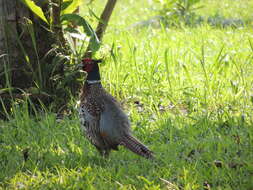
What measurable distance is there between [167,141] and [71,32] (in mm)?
1796

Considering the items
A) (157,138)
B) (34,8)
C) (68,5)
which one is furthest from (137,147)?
(68,5)

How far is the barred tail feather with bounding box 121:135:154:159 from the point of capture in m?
4.26

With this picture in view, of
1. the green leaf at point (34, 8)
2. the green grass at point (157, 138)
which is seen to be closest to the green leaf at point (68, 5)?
the green leaf at point (34, 8)

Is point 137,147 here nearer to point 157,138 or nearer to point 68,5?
point 157,138

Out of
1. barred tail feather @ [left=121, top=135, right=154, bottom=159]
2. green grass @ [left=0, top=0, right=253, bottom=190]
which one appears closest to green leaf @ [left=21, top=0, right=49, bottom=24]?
green grass @ [left=0, top=0, right=253, bottom=190]

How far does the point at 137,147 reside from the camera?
14.1ft

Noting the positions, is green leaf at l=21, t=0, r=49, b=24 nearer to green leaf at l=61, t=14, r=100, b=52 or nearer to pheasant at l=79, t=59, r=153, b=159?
green leaf at l=61, t=14, r=100, b=52

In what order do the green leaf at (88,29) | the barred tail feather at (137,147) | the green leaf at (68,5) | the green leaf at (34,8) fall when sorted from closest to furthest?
the barred tail feather at (137,147) → the green leaf at (34,8) → the green leaf at (88,29) → the green leaf at (68,5)

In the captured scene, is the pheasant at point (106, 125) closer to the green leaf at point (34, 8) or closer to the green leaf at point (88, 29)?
the green leaf at point (88, 29)

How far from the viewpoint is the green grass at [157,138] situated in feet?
13.3

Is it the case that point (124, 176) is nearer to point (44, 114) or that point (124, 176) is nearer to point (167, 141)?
point (167, 141)

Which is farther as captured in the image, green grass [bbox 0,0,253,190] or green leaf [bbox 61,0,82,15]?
green leaf [bbox 61,0,82,15]

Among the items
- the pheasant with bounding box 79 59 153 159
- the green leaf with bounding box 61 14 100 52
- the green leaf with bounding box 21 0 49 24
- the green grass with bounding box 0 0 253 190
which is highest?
the green leaf with bounding box 21 0 49 24

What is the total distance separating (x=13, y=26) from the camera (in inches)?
227
